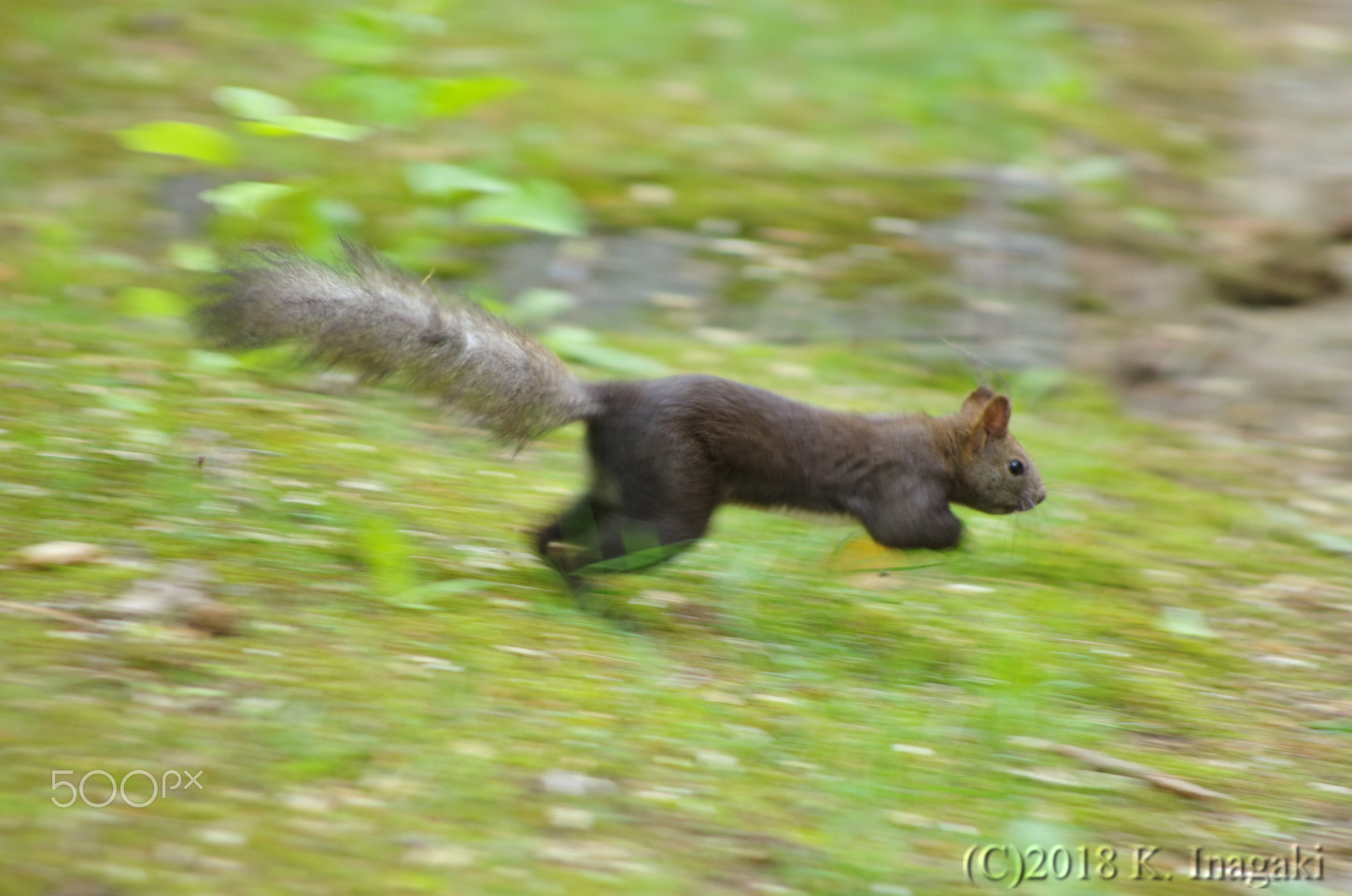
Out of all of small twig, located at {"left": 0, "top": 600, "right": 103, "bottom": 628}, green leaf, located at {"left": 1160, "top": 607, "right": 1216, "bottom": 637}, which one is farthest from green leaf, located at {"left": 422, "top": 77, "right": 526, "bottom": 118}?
green leaf, located at {"left": 1160, "top": 607, "right": 1216, "bottom": 637}

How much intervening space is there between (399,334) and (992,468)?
1.65 metres

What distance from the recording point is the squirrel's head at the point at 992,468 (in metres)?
3.49

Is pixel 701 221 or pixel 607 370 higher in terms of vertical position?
pixel 701 221

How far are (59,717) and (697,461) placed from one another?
144cm

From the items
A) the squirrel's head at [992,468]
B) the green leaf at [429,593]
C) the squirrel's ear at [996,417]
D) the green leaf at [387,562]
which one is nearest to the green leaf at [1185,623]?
the squirrel's head at [992,468]

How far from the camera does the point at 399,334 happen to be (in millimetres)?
2770

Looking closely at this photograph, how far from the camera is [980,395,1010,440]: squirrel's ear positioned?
11.2 feet

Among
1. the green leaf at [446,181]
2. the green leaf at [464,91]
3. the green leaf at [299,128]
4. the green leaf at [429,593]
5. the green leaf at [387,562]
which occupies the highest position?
the green leaf at [464,91]

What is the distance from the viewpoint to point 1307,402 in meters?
5.62

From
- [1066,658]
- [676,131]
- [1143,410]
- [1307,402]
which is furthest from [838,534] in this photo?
[676,131]

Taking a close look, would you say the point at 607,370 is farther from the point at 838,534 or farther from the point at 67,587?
the point at 67,587

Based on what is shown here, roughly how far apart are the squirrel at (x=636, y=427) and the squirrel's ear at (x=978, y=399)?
10 cm

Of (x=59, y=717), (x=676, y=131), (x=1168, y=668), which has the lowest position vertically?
(x=1168, y=668)

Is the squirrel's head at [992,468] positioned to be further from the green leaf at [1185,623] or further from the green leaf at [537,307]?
the green leaf at [537,307]
